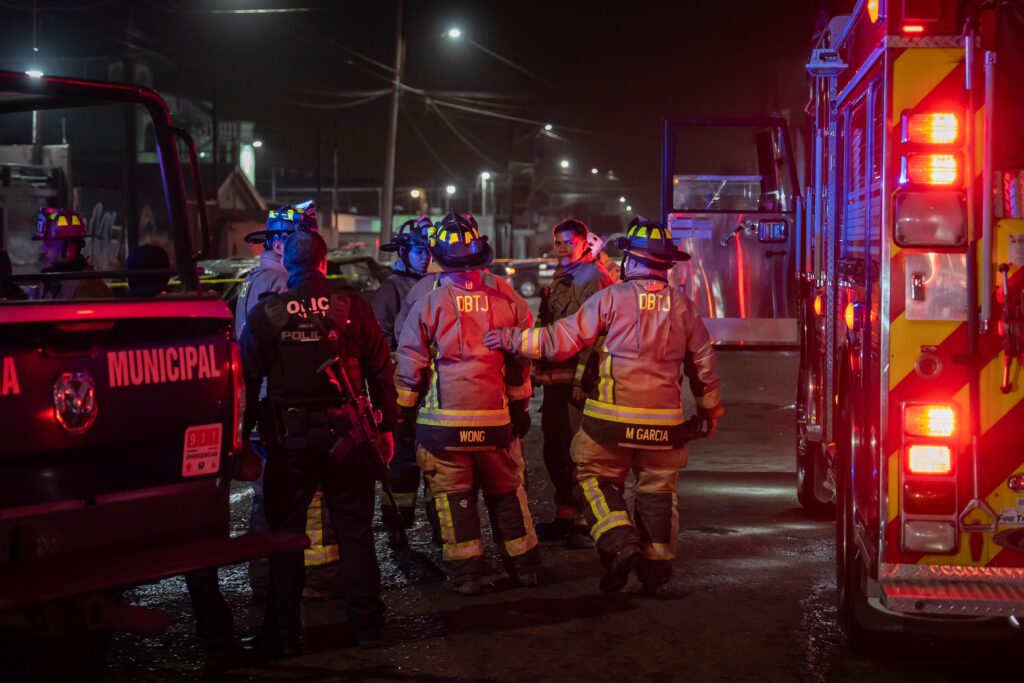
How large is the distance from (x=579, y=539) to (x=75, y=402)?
157 inches

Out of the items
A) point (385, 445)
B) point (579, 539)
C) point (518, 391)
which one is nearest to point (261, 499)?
point (385, 445)

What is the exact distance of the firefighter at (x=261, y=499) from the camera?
617cm

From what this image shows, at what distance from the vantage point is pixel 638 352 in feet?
21.0

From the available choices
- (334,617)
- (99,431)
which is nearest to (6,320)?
(99,431)

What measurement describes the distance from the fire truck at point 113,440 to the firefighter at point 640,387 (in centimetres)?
214

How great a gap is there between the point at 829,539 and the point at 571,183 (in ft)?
331

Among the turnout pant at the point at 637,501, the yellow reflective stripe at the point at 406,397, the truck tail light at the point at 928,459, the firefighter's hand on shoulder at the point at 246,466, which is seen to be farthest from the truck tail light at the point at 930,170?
the yellow reflective stripe at the point at 406,397

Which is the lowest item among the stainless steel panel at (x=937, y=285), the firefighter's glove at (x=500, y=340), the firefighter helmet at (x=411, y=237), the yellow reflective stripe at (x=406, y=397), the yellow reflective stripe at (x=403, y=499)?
the yellow reflective stripe at (x=403, y=499)

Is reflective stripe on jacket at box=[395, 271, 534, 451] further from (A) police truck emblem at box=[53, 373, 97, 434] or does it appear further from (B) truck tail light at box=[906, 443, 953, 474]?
(B) truck tail light at box=[906, 443, 953, 474]

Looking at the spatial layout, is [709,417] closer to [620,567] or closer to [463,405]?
[620,567]

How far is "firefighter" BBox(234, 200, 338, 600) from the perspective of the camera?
6.17m

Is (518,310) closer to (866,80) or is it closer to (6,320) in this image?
(866,80)

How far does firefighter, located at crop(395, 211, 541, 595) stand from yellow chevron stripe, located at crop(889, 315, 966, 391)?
8.47ft

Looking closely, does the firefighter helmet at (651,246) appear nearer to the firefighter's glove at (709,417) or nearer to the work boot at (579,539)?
the firefighter's glove at (709,417)
